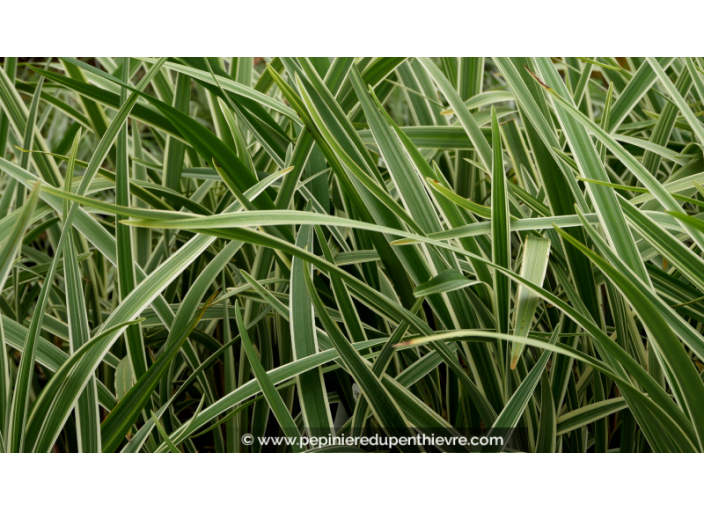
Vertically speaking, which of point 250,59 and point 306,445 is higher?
point 250,59

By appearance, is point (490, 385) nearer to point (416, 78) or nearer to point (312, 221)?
point (312, 221)

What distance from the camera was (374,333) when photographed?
42 centimetres

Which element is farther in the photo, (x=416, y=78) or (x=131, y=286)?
(x=416, y=78)

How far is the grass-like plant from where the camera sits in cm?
32

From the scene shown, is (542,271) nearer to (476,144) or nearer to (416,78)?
(476,144)

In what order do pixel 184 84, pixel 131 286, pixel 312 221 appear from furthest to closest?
pixel 184 84
pixel 131 286
pixel 312 221

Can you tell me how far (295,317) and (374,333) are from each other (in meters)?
0.09

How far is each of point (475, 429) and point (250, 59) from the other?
0.41m

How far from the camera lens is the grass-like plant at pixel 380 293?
12.5 inches

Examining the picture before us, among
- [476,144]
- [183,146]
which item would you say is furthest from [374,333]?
[183,146]

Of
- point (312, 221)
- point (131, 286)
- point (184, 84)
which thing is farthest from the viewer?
point (184, 84)

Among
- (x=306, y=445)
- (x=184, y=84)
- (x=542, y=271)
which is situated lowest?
(x=306, y=445)

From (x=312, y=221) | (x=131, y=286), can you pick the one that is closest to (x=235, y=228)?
(x=312, y=221)

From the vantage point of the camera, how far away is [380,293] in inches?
13.2
